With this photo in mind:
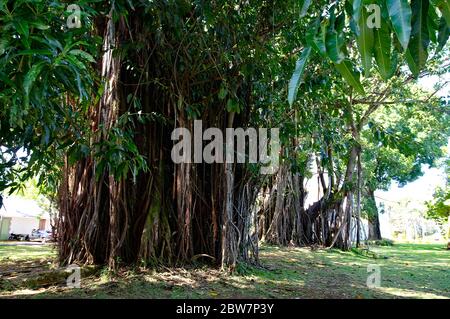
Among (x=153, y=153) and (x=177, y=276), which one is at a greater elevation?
(x=153, y=153)

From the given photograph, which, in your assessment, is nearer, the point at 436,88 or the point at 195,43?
the point at 195,43

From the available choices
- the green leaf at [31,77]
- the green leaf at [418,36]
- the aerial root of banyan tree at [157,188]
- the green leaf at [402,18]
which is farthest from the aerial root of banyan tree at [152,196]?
the green leaf at [402,18]

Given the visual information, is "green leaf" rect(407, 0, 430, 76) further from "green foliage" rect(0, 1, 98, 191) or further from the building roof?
the building roof

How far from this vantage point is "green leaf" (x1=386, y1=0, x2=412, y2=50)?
3.15 ft

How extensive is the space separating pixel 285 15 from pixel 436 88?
482cm

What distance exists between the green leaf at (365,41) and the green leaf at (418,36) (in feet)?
0.37

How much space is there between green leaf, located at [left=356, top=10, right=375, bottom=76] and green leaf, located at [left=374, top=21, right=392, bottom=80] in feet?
0.10

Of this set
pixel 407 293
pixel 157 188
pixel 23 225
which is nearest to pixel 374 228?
pixel 407 293

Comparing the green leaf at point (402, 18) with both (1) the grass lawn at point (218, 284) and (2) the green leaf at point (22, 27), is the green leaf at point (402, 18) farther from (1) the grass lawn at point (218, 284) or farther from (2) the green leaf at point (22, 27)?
(1) the grass lawn at point (218, 284)

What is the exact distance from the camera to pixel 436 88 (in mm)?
7102

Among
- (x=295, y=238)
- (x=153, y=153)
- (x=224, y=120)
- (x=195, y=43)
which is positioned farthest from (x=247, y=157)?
(x=295, y=238)

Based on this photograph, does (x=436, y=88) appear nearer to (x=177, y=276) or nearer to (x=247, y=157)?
(x=247, y=157)
